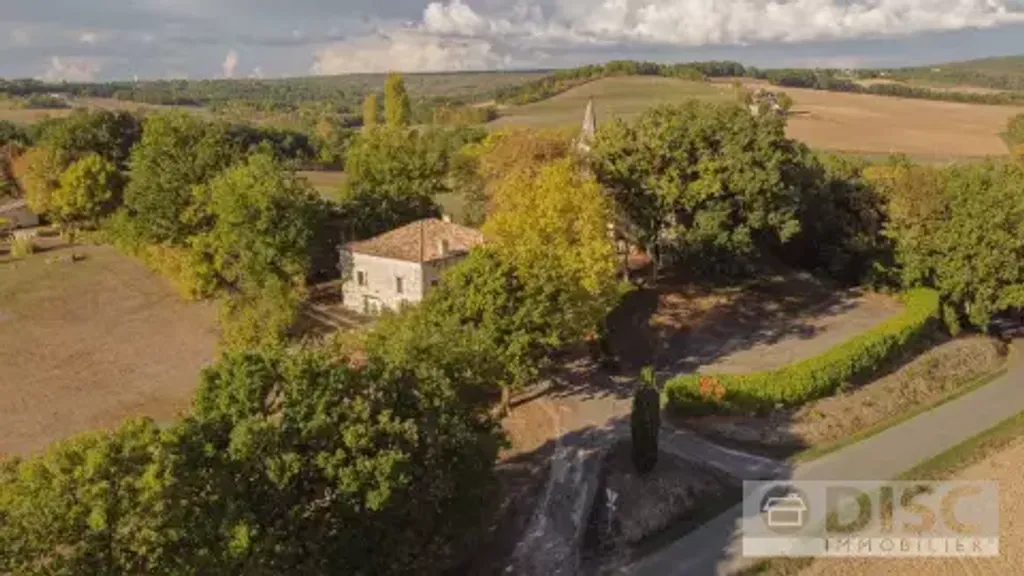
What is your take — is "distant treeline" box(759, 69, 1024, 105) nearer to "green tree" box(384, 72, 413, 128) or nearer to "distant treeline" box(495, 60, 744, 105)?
"distant treeline" box(495, 60, 744, 105)

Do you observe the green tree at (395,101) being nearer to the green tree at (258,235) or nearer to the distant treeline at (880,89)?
the green tree at (258,235)

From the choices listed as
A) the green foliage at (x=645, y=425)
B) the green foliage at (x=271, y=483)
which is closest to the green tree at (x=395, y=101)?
the green foliage at (x=645, y=425)

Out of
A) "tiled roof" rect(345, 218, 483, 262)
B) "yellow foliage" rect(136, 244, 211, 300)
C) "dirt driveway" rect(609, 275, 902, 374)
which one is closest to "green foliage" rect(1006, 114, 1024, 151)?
"dirt driveway" rect(609, 275, 902, 374)

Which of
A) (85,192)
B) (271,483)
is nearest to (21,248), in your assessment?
(85,192)

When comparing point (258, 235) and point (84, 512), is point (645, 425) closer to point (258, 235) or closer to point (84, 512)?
point (84, 512)

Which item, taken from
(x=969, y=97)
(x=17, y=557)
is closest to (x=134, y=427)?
(x=17, y=557)
